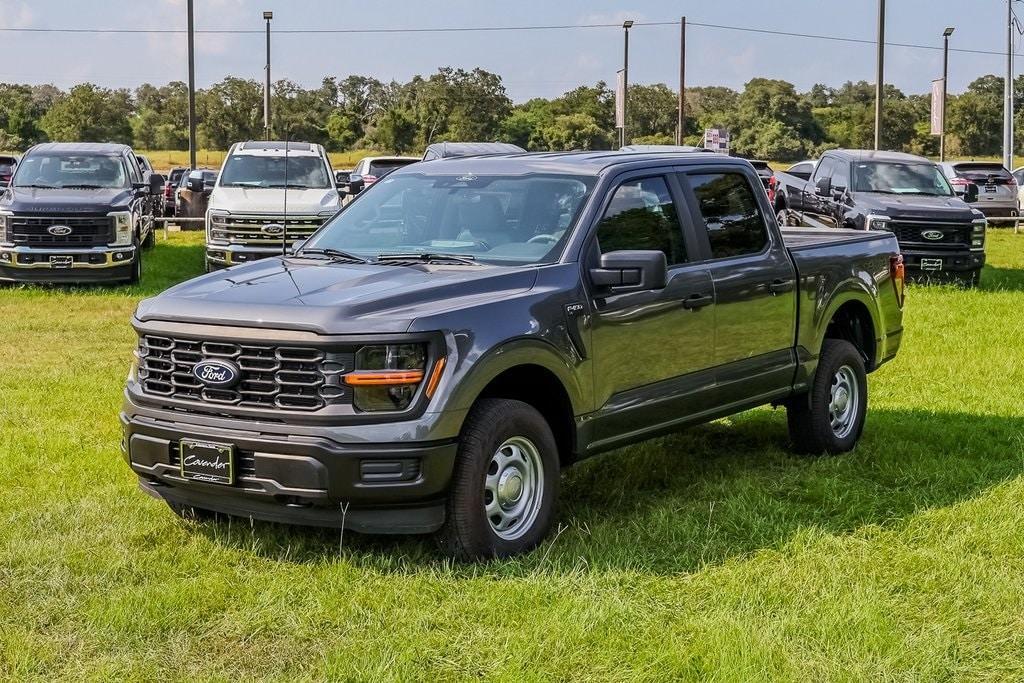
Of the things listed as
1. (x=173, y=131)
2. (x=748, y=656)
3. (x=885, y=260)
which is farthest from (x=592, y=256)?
(x=173, y=131)

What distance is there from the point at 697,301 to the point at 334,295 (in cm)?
218

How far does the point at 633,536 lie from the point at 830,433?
95.7 inches

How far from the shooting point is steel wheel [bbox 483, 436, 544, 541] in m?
5.95

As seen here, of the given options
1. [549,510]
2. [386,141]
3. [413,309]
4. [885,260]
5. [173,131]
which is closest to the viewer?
[413,309]

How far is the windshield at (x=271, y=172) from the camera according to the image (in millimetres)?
19984

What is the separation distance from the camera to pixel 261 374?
18.6 ft

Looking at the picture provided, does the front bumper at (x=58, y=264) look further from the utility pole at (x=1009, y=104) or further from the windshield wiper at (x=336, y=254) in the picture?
the utility pole at (x=1009, y=104)

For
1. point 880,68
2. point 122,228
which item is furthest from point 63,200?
point 880,68

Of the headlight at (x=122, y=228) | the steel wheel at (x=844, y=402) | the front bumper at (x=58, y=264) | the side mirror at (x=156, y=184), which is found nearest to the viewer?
the steel wheel at (x=844, y=402)

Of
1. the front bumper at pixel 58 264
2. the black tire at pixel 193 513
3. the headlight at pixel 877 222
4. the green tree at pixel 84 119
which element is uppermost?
the green tree at pixel 84 119

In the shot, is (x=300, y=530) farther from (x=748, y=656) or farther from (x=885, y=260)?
(x=885, y=260)

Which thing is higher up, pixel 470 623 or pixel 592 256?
pixel 592 256

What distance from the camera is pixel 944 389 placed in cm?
1077

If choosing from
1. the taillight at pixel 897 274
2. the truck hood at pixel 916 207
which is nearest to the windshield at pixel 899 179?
the truck hood at pixel 916 207
